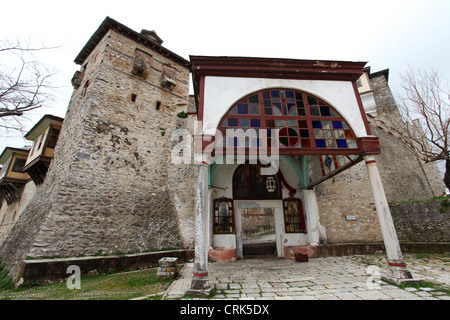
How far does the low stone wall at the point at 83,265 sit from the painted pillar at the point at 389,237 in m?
7.16

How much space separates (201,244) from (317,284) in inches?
109

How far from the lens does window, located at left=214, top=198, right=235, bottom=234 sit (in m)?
8.64

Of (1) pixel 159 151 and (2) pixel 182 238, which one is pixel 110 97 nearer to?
(1) pixel 159 151

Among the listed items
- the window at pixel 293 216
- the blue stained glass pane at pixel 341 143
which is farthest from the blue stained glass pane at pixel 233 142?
the window at pixel 293 216

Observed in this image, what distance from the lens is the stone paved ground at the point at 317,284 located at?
3699 mm

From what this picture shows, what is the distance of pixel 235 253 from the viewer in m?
8.33

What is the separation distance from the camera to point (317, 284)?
4.44 meters

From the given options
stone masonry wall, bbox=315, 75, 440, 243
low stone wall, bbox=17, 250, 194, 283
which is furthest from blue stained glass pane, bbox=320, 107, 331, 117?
low stone wall, bbox=17, 250, 194, 283

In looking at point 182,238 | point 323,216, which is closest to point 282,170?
point 323,216

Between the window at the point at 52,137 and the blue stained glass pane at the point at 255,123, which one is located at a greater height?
the window at the point at 52,137

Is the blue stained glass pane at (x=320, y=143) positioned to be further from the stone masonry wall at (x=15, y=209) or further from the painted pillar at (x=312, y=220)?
the stone masonry wall at (x=15, y=209)

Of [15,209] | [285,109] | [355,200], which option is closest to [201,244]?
[285,109]

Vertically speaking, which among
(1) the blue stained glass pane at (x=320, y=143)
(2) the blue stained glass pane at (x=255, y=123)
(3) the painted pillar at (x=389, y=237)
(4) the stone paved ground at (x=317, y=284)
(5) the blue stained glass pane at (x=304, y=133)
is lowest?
(4) the stone paved ground at (x=317, y=284)

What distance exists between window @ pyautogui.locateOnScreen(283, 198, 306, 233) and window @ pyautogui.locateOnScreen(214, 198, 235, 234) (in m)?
2.53
